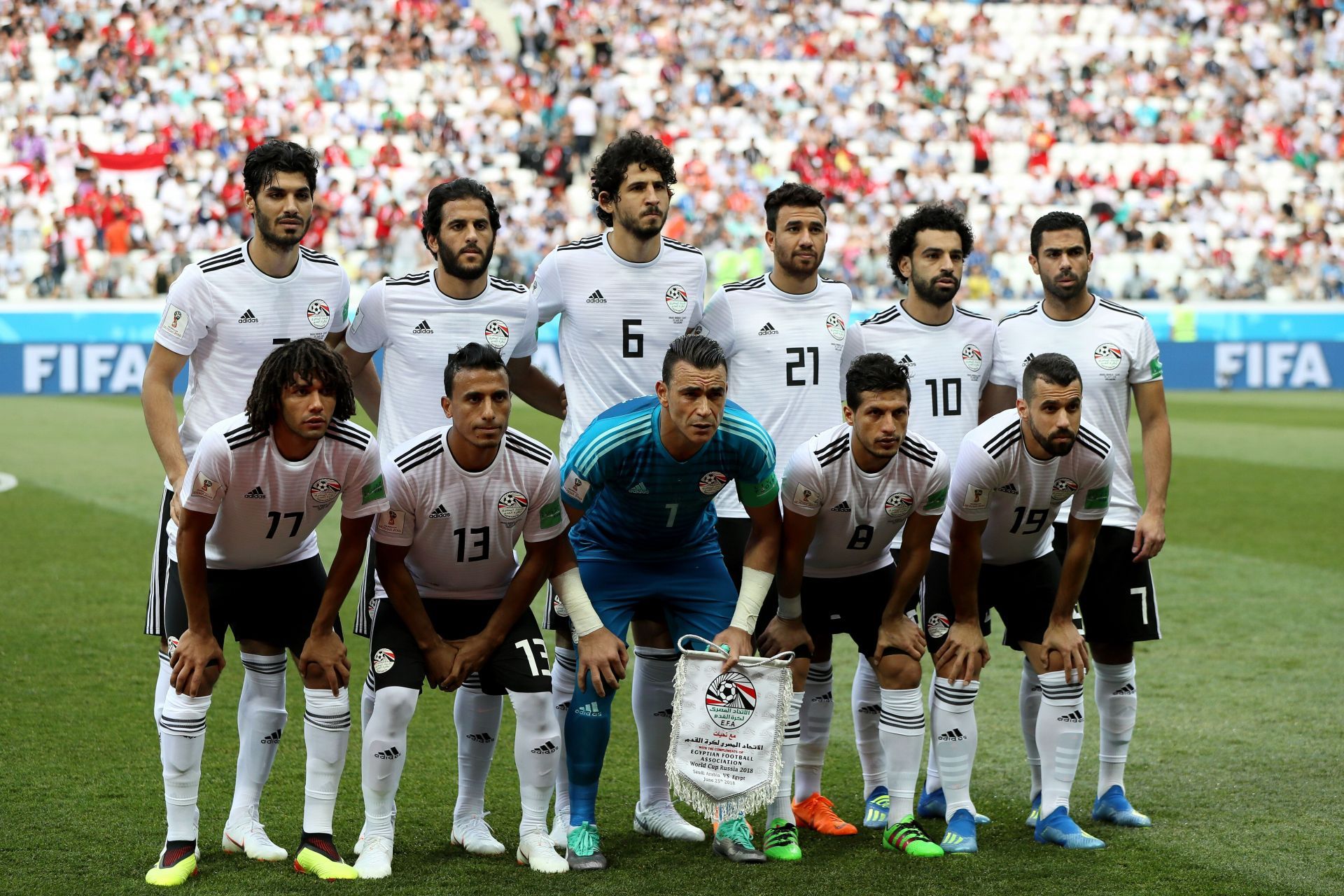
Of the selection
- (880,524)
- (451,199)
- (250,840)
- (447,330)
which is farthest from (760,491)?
(250,840)

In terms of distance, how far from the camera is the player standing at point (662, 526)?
496 cm

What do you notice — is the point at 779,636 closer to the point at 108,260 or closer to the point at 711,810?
the point at 711,810

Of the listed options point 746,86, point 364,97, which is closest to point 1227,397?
point 746,86

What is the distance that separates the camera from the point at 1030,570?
17.9 feet

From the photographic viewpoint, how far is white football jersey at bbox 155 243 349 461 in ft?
17.0

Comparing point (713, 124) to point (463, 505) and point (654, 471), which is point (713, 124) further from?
point (463, 505)

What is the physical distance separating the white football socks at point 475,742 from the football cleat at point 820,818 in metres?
1.12

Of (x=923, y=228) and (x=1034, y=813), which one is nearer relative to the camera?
(x=1034, y=813)

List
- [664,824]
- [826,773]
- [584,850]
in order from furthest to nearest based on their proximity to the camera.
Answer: [826,773], [664,824], [584,850]

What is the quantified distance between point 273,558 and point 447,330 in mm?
1079

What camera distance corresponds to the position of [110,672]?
7637 mm

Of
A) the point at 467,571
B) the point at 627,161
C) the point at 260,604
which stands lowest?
the point at 260,604

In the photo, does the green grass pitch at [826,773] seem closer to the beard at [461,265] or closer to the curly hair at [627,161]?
the beard at [461,265]

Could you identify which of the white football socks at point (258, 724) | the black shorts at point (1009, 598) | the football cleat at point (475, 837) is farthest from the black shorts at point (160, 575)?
the black shorts at point (1009, 598)
